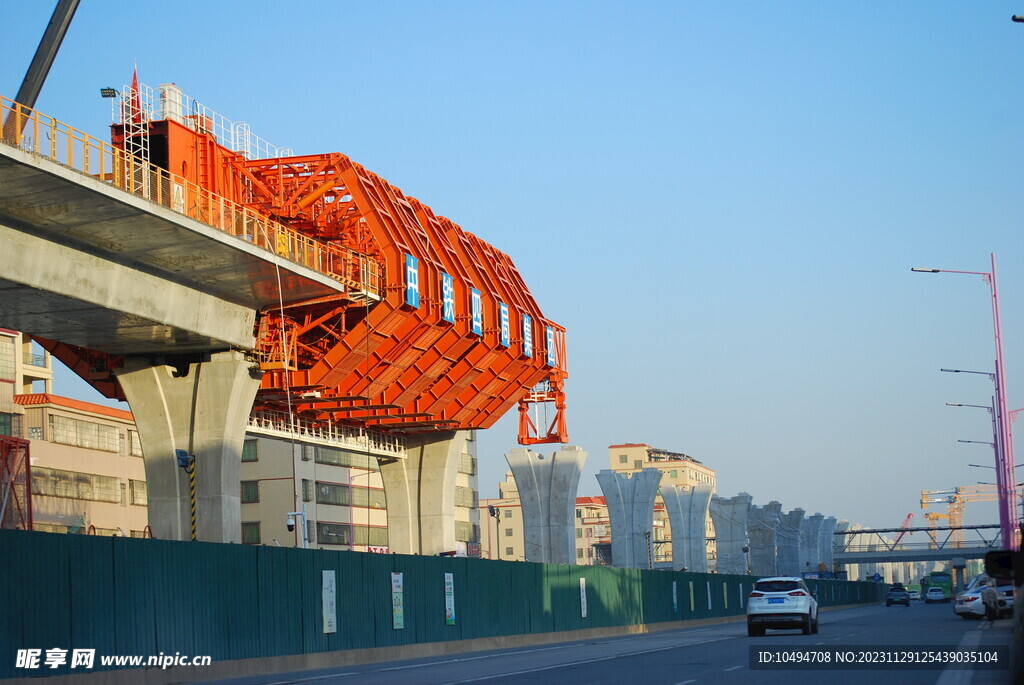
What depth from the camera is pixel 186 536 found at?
38.3m

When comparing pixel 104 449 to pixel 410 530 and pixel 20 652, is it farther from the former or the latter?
pixel 20 652

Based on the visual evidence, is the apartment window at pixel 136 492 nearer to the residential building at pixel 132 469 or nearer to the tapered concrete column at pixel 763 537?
the residential building at pixel 132 469

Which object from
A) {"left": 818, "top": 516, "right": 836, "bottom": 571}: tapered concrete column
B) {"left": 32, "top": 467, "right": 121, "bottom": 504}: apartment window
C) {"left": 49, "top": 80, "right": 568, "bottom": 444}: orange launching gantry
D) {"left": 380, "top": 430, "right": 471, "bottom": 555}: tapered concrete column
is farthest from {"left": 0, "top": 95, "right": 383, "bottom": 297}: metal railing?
{"left": 818, "top": 516, "right": 836, "bottom": 571}: tapered concrete column

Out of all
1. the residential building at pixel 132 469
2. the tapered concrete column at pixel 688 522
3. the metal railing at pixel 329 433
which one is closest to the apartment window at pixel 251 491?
the residential building at pixel 132 469

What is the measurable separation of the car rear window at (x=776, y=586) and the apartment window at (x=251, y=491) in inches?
2782

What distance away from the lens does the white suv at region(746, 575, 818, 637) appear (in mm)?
32531

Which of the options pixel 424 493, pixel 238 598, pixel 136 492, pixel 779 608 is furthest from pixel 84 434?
pixel 238 598

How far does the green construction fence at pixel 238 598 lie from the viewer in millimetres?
20234

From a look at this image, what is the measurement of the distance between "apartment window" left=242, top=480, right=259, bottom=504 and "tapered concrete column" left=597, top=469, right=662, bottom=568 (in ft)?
125

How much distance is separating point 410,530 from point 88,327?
88.6 feet

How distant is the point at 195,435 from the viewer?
3862cm

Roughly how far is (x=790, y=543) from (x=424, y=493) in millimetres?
47137

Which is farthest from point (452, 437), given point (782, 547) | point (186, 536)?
point (782, 547)

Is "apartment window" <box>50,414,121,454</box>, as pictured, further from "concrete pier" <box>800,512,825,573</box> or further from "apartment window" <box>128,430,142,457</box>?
"concrete pier" <box>800,512,825,573</box>
